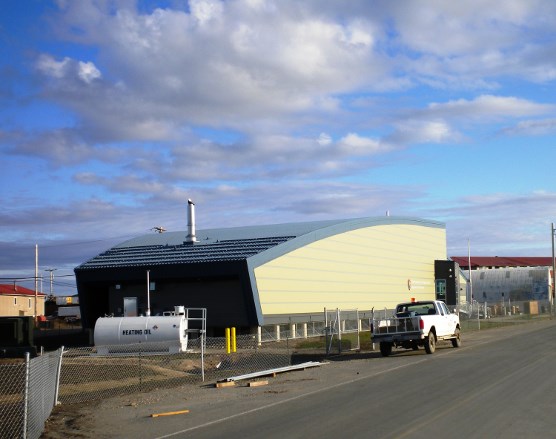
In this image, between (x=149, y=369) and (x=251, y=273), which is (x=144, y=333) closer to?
(x=251, y=273)

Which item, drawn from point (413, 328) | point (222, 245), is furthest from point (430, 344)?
point (222, 245)

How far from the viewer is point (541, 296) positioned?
95312 mm

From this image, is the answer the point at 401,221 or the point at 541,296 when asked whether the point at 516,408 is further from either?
the point at 541,296

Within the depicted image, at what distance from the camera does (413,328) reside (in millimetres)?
27094

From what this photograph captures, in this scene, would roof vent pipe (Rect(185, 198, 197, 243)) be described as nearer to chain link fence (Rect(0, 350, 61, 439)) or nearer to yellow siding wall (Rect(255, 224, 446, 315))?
yellow siding wall (Rect(255, 224, 446, 315))

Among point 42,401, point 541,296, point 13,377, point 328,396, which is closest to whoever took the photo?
point 42,401

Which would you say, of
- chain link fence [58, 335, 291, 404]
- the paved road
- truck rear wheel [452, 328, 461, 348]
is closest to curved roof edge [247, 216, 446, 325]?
chain link fence [58, 335, 291, 404]

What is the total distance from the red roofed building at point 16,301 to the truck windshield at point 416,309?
60.4 metres

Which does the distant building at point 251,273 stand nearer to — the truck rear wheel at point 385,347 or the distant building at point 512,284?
the truck rear wheel at point 385,347

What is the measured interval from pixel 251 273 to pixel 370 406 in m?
27.9

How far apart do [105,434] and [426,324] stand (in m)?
17.1

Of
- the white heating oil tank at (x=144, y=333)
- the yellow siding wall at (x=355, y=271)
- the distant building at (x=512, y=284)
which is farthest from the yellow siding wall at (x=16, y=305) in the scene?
the distant building at (x=512, y=284)

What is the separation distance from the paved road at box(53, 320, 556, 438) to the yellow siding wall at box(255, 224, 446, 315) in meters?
21.6

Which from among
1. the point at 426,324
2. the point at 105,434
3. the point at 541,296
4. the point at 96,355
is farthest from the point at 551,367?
the point at 541,296
